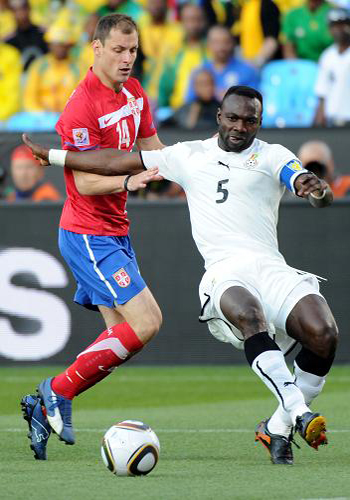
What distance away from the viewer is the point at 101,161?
259 inches

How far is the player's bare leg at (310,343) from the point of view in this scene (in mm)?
5945

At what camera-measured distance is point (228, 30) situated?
14570 millimetres

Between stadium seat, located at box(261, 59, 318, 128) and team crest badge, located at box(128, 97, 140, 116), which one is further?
stadium seat, located at box(261, 59, 318, 128)

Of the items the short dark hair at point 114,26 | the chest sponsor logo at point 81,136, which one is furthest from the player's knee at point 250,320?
the short dark hair at point 114,26

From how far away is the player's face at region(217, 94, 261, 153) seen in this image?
6.30 meters

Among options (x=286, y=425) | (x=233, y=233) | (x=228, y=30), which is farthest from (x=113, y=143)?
(x=228, y=30)

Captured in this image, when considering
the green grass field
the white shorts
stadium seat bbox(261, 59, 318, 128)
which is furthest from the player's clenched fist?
stadium seat bbox(261, 59, 318, 128)

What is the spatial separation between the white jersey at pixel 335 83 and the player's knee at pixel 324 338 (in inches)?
299

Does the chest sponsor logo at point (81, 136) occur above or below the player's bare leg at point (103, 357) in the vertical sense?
above

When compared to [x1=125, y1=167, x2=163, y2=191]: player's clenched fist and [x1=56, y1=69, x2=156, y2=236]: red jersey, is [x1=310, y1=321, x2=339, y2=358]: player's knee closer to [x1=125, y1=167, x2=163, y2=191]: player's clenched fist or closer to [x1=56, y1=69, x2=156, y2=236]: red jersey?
[x1=125, y1=167, x2=163, y2=191]: player's clenched fist

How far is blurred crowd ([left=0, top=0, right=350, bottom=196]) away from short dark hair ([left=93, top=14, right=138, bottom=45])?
6239 mm

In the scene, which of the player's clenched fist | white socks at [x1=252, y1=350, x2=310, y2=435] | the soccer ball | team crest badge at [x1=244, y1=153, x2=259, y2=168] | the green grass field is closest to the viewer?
the green grass field

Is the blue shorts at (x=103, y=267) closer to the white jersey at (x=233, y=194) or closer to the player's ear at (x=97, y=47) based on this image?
the white jersey at (x=233, y=194)

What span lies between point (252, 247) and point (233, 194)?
317 mm
